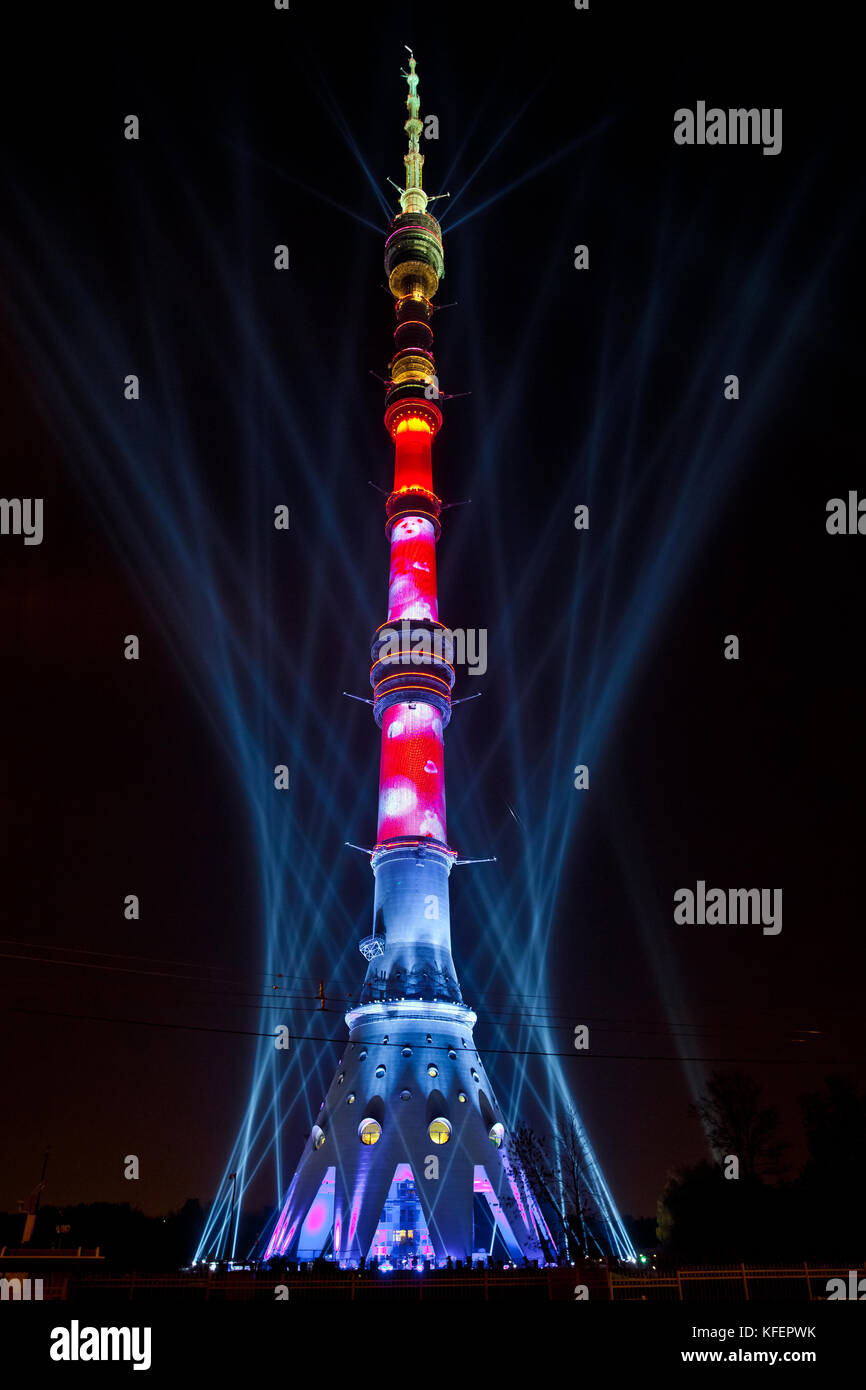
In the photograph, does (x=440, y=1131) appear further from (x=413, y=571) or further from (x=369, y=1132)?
(x=413, y=571)

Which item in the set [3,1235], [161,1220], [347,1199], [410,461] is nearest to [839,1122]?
[347,1199]

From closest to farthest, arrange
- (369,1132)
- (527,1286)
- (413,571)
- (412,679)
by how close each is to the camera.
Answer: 1. (527,1286)
2. (369,1132)
3. (412,679)
4. (413,571)

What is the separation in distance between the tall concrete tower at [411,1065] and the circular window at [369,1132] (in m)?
0.07

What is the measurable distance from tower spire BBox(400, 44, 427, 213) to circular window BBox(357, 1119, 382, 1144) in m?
78.5

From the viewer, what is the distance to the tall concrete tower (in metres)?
51.7

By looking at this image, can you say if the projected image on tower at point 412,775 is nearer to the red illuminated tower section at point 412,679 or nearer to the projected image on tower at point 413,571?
the red illuminated tower section at point 412,679

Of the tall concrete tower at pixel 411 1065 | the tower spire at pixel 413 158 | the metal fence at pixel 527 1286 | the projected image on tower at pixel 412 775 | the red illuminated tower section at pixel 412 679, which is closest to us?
the metal fence at pixel 527 1286

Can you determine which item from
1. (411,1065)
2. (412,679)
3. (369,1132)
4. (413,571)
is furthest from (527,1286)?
(413,571)

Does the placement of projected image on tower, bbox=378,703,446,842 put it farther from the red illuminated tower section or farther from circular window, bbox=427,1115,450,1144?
circular window, bbox=427,1115,450,1144

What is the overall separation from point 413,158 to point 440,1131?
86.3m

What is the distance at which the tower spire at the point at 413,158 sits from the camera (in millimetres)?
90625

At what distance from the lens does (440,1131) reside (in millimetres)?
53438

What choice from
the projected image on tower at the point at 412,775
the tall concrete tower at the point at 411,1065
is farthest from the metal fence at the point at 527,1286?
the projected image on tower at the point at 412,775
